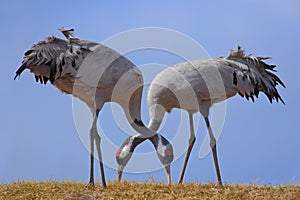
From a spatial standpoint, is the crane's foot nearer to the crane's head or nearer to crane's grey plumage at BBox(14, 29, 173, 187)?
crane's grey plumage at BBox(14, 29, 173, 187)

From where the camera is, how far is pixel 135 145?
13016mm

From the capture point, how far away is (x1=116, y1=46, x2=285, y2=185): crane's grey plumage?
39.3 ft

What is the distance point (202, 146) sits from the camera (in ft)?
40.3

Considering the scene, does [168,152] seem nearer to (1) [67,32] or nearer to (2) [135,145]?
(2) [135,145]

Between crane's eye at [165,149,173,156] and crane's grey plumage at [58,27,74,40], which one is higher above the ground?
crane's grey plumage at [58,27,74,40]

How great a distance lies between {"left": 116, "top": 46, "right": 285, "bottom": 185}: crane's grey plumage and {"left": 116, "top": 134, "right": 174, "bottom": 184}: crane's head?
0.32 m

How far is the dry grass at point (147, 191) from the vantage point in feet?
32.8

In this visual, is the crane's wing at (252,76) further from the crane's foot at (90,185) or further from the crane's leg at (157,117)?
the crane's foot at (90,185)

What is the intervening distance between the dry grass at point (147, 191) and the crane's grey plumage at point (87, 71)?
1.77 ft

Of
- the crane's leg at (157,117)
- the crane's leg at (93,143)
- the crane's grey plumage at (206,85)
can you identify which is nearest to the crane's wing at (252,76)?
the crane's grey plumage at (206,85)

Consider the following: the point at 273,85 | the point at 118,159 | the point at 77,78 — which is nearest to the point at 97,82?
the point at 77,78

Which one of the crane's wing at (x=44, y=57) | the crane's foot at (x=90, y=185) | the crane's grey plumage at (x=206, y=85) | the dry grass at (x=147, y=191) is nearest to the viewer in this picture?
the dry grass at (x=147, y=191)

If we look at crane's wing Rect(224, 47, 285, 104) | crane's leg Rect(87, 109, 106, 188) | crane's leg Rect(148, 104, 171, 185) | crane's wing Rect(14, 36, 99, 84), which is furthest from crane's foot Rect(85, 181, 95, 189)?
crane's wing Rect(224, 47, 285, 104)

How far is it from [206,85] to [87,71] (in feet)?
8.83
